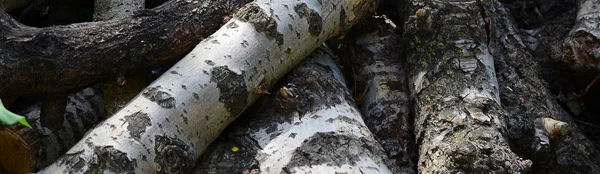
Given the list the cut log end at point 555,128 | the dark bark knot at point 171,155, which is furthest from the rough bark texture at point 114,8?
the cut log end at point 555,128

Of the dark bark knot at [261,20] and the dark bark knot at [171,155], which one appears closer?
the dark bark knot at [171,155]

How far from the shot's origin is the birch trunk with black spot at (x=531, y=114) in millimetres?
2208

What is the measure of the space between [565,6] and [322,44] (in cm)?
110

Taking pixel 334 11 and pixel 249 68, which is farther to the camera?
pixel 334 11

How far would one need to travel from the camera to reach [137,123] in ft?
5.92

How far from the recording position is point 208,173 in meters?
1.91

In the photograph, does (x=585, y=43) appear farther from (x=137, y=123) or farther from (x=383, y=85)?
(x=137, y=123)

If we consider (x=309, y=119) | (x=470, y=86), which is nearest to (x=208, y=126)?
(x=309, y=119)

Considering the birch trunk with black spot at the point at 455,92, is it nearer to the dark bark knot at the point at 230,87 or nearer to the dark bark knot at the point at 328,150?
the dark bark knot at the point at 328,150

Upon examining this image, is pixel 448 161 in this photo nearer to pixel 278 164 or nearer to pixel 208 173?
pixel 278 164

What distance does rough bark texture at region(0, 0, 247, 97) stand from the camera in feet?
6.07

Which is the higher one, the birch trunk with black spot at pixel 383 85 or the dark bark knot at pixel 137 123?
the dark bark knot at pixel 137 123

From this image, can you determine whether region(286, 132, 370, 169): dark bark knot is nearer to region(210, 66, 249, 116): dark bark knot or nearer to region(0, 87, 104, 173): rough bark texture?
region(210, 66, 249, 116): dark bark knot

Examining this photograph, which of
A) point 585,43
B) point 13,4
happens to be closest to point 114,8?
point 13,4
